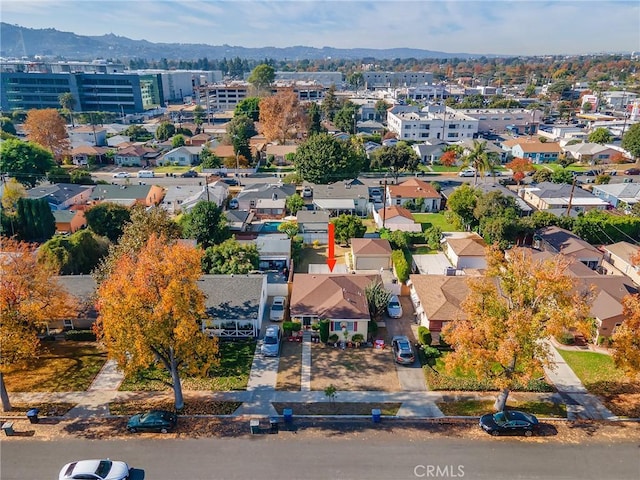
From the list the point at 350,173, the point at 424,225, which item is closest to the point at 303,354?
the point at 424,225

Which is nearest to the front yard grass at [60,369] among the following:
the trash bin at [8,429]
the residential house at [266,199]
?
the trash bin at [8,429]

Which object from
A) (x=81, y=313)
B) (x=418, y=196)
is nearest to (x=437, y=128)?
(x=418, y=196)

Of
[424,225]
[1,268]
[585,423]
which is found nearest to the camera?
[585,423]

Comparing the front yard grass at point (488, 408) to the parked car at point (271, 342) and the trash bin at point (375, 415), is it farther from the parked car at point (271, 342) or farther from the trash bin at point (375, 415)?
the parked car at point (271, 342)

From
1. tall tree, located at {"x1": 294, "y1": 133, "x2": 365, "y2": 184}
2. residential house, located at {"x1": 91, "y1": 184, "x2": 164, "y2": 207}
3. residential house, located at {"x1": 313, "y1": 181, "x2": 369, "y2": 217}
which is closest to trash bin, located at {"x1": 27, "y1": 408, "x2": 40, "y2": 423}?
residential house, located at {"x1": 313, "y1": 181, "x2": 369, "y2": 217}

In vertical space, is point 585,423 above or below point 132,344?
below

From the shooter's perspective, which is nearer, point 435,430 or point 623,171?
point 435,430

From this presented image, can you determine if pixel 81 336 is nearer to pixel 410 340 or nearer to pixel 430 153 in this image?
pixel 410 340

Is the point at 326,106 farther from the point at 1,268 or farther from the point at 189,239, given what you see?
the point at 1,268
